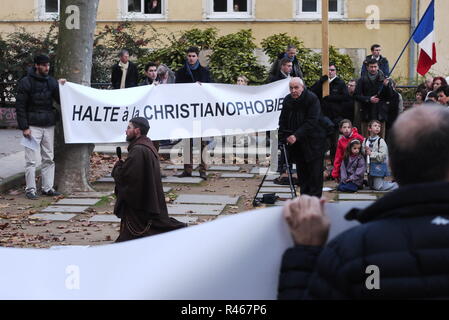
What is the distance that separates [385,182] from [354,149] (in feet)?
2.35

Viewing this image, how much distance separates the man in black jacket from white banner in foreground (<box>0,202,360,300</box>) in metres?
9.52

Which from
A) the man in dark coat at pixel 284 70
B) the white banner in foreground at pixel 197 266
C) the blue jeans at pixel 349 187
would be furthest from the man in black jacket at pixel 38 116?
the white banner in foreground at pixel 197 266

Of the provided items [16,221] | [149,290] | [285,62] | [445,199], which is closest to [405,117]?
[445,199]

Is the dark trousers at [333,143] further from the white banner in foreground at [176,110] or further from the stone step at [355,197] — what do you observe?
the stone step at [355,197]

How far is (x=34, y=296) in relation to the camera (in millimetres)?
2979

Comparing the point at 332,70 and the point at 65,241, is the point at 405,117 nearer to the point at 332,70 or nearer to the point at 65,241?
the point at 65,241

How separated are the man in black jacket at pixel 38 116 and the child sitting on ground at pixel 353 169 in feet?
14.2

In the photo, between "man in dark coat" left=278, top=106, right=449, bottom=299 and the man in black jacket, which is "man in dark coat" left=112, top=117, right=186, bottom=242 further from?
"man in dark coat" left=278, top=106, right=449, bottom=299

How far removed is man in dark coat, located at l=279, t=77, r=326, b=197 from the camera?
37.1 feet

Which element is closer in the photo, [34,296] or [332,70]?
[34,296]

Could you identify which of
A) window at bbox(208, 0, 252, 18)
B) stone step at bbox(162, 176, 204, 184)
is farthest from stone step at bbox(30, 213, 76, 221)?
window at bbox(208, 0, 252, 18)

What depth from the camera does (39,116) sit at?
1234 cm
